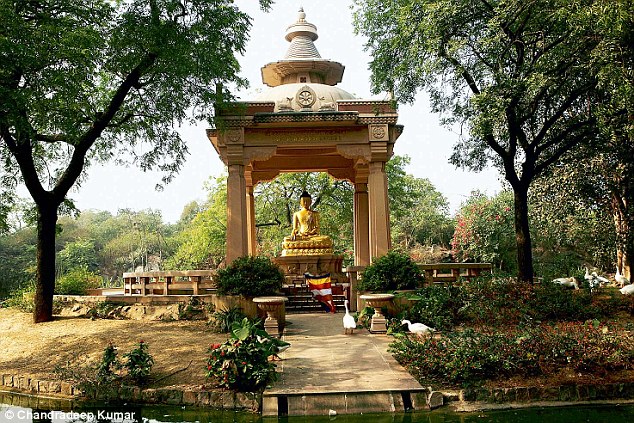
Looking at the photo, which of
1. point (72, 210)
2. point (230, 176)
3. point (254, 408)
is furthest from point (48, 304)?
point (254, 408)

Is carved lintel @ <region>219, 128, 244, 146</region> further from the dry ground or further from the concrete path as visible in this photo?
the concrete path

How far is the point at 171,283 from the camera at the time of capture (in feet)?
44.7

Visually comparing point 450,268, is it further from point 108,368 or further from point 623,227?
point 108,368

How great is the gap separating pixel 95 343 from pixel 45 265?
132 inches

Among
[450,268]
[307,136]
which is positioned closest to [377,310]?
[450,268]

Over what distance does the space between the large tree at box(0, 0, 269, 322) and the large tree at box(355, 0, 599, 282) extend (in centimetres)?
356

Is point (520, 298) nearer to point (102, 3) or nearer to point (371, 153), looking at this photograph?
point (371, 153)

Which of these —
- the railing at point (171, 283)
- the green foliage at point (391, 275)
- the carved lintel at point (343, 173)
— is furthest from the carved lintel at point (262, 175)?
the green foliage at point (391, 275)

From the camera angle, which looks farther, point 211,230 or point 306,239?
point 211,230

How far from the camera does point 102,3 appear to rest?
11648 millimetres

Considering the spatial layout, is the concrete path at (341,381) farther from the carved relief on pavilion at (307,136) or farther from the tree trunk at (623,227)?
the tree trunk at (623,227)

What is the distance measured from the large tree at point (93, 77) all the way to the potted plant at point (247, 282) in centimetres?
397

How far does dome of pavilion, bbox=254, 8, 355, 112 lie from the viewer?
15007mm

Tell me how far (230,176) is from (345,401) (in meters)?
8.21
